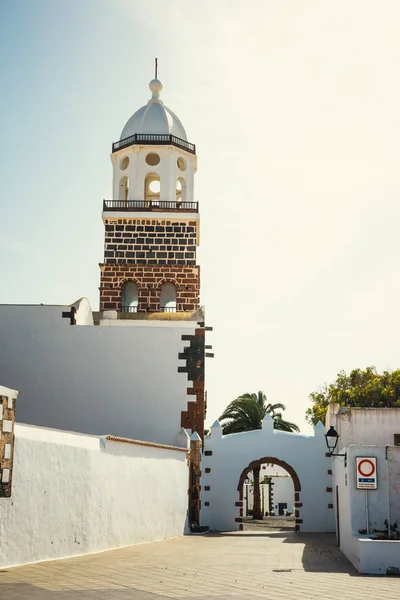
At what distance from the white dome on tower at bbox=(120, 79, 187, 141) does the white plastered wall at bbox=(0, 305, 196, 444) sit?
8.49 metres

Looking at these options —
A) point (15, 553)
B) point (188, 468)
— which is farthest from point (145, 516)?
point (15, 553)

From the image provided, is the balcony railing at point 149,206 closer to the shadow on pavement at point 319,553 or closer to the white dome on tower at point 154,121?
the white dome on tower at point 154,121

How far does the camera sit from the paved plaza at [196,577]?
8.62 meters

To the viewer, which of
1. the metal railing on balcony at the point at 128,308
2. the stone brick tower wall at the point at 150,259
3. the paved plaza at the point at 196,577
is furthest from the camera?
the metal railing on balcony at the point at 128,308

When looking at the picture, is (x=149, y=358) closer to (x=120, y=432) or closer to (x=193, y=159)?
(x=120, y=432)

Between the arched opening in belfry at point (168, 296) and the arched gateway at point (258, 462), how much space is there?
5340 millimetres

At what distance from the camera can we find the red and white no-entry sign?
1249 centimetres

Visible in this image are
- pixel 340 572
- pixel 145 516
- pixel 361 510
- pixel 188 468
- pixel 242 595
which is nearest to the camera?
pixel 242 595

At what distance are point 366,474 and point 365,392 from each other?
77.1 ft

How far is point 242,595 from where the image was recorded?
855cm

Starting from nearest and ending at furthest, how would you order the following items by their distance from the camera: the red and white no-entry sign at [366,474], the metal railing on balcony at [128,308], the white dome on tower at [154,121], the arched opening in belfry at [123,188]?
the red and white no-entry sign at [366,474] < the metal railing on balcony at [128,308] < the white dome on tower at [154,121] < the arched opening in belfry at [123,188]

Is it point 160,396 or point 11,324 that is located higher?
point 11,324

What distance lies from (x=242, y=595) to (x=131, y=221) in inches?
758

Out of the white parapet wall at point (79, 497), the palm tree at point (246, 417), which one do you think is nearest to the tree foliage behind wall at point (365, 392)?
the palm tree at point (246, 417)
